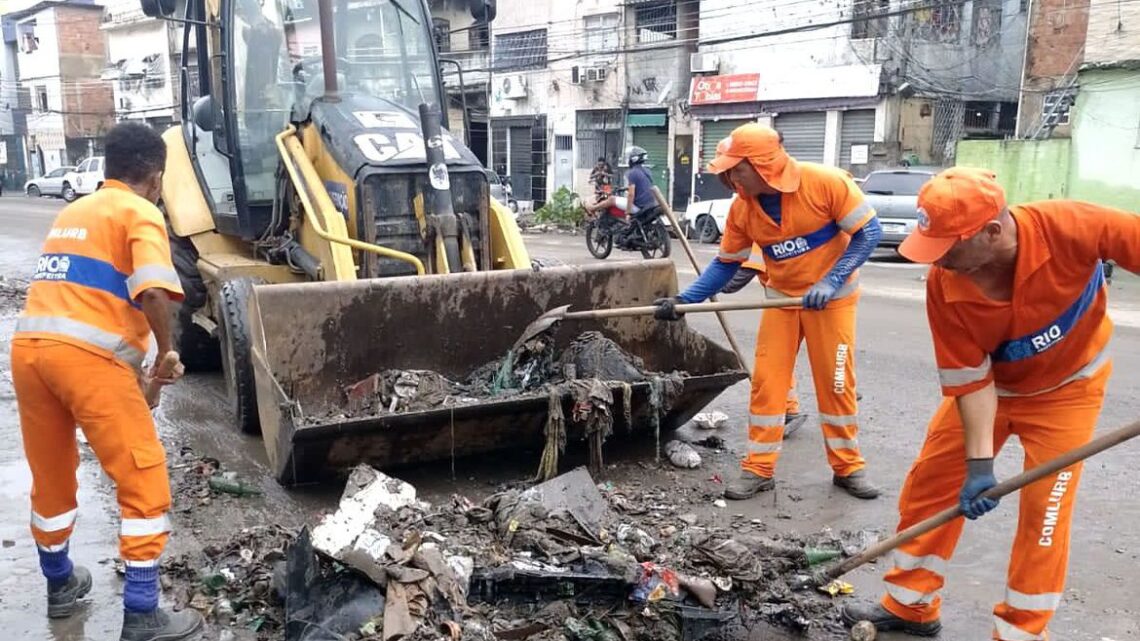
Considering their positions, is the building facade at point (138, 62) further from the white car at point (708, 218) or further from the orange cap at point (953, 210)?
the orange cap at point (953, 210)

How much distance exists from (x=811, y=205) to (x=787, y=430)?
67.2 inches

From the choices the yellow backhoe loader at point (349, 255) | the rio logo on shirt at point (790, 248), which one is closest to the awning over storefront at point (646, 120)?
the yellow backhoe loader at point (349, 255)

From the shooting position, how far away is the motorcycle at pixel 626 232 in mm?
14586

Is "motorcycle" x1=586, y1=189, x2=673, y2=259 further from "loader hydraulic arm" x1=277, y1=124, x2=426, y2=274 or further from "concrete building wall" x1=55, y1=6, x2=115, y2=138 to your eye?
"concrete building wall" x1=55, y1=6, x2=115, y2=138

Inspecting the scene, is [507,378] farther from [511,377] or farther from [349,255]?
[349,255]

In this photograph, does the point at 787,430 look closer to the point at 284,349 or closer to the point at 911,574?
the point at 911,574

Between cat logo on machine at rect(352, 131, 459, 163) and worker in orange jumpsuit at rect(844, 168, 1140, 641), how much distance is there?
335 centimetres

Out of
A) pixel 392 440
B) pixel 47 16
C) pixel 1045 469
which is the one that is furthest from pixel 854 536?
pixel 47 16

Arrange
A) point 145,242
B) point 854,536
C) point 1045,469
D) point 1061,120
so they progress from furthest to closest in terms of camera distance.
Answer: point 1061,120, point 854,536, point 145,242, point 1045,469

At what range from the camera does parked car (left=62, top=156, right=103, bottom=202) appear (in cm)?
3183

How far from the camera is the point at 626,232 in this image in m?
14.9

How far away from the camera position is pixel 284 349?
4.67m

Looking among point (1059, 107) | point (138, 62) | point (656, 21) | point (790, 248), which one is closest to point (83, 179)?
point (138, 62)

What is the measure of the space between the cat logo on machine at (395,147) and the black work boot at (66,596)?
269 cm
